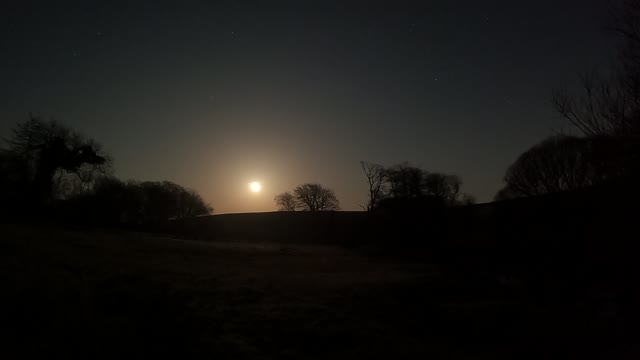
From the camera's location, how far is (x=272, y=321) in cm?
638

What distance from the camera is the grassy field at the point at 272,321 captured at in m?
5.05

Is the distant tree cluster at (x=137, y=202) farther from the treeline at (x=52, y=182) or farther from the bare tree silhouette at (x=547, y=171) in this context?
the bare tree silhouette at (x=547, y=171)

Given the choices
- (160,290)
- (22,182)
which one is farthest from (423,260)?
(22,182)

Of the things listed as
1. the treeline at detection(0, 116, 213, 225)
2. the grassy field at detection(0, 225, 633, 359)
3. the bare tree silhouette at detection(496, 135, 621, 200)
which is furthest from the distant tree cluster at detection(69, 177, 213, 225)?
the bare tree silhouette at detection(496, 135, 621, 200)

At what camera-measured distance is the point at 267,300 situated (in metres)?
8.12

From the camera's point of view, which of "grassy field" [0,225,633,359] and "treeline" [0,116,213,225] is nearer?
"grassy field" [0,225,633,359]

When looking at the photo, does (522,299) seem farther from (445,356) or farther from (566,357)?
(445,356)

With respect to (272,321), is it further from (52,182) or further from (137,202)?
(137,202)

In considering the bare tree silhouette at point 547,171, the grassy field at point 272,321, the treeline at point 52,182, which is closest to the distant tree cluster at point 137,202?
the treeline at point 52,182

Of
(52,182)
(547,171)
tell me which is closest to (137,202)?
(52,182)

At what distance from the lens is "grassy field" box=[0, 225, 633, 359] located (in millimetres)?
5051

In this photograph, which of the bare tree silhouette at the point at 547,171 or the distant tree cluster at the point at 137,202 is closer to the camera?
the bare tree silhouette at the point at 547,171

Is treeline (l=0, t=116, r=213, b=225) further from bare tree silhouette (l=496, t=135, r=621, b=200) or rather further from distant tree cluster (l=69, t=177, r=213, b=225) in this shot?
bare tree silhouette (l=496, t=135, r=621, b=200)

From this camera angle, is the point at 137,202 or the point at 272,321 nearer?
the point at 272,321
